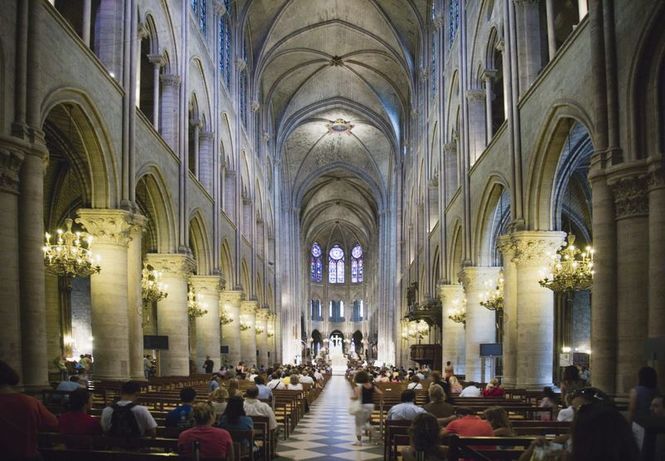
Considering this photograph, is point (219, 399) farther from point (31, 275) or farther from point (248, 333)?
point (248, 333)

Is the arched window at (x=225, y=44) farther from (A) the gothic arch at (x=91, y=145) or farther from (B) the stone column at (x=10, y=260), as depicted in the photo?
(B) the stone column at (x=10, y=260)

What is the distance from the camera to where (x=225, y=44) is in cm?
3506

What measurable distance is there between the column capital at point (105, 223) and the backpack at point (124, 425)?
9.99 meters

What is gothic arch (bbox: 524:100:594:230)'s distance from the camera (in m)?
15.8

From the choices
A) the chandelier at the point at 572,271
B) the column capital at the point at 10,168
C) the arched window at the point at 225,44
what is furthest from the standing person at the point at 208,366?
the column capital at the point at 10,168

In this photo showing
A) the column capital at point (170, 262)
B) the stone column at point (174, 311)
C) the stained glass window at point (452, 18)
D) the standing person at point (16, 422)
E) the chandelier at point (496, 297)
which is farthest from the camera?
the stained glass window at point (452, 18)

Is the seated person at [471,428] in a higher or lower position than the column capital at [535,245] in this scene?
lower

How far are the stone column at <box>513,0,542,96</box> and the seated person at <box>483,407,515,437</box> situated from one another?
40.3ft

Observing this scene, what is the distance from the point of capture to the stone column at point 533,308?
17703 mm

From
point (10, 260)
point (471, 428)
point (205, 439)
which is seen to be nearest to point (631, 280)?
point (471, 428)

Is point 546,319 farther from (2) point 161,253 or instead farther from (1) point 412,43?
(1) point 412,43

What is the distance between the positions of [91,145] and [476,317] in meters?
14.0

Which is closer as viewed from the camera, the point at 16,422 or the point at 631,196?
the point at 16,422

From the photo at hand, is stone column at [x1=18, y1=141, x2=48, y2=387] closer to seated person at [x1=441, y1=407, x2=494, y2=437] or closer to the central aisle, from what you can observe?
the central aisle
